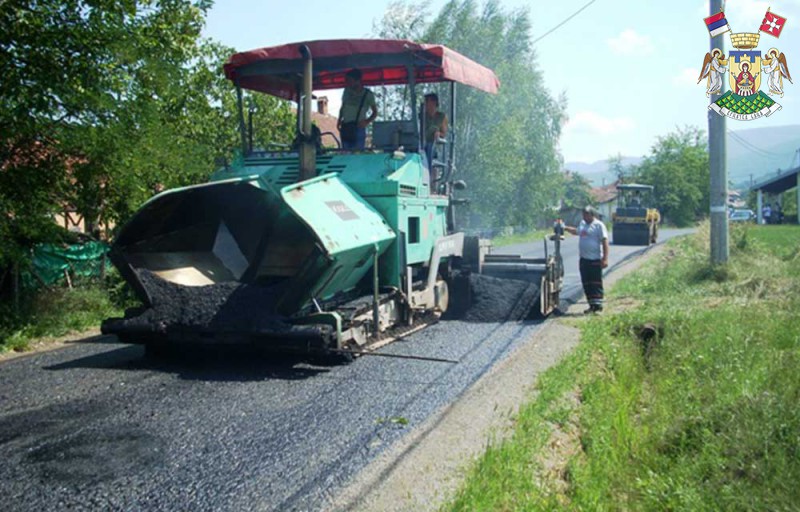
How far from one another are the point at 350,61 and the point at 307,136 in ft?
3.72

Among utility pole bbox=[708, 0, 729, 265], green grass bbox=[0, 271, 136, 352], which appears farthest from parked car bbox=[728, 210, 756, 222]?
green grass bbox=[0, 271, 136, 352]

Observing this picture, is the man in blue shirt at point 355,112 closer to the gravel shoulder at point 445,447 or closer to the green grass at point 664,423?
the gravel shoulder at point 445,447

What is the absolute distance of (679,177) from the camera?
58344 millimetres

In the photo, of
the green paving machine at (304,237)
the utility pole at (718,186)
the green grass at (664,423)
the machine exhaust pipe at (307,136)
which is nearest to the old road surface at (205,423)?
the green paving machine at (304,237)

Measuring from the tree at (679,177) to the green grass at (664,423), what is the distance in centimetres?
5252

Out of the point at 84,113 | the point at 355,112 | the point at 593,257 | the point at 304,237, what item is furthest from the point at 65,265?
the point at 593,257

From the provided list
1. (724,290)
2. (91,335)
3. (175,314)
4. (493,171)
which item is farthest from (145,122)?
(493,171)

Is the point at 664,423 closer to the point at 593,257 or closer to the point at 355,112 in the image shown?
the point at 593,257

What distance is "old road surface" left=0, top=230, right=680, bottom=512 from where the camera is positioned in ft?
12.2

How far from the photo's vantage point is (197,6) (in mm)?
11055

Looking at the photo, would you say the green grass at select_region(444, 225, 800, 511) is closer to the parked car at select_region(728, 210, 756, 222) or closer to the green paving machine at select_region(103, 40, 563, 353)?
the green paving machine at select_region(103, 40, 563, 353)

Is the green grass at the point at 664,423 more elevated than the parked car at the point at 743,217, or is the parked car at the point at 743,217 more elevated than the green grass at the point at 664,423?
the parked car at the point at 743,217

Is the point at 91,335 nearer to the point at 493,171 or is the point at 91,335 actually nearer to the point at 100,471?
the point at 100,471

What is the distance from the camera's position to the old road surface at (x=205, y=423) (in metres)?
3.71
